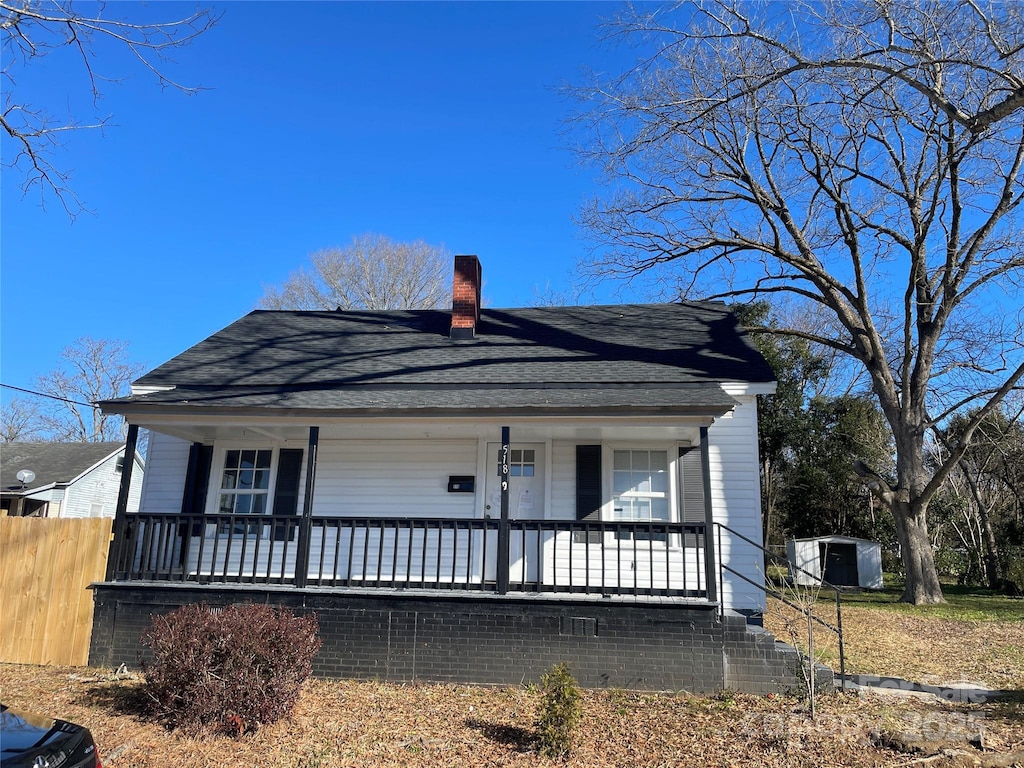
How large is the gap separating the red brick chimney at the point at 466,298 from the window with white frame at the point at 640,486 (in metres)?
4.12

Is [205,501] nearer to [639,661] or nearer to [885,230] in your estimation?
[639,661]

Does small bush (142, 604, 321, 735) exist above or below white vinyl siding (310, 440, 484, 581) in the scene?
A: below

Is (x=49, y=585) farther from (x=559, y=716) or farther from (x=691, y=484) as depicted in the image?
(x=691, y=484)

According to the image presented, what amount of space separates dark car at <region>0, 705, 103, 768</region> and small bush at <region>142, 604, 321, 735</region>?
2.29m

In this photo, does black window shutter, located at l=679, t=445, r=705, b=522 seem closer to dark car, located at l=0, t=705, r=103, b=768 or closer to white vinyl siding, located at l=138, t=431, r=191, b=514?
dark car, located at l=0, t=705, r=103, b=768

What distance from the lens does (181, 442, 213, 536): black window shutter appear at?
10.8 meters

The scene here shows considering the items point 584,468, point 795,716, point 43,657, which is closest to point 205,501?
point 43,657

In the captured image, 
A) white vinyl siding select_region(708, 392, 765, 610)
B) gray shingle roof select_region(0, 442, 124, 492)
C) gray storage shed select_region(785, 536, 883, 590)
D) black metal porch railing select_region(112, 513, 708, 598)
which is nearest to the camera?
black metal porch railing select_region(112, 513, 708, 598)

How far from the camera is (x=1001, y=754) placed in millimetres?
5777

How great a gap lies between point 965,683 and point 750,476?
11.7ft

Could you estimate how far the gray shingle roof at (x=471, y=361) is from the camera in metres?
9.41

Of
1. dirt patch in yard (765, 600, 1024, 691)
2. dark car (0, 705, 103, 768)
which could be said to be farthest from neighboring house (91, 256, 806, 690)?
dark car (0, 705, 103, 768)

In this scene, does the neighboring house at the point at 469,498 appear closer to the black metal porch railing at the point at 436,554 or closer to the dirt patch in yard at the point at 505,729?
the black metal porch railing at the point at 436,554

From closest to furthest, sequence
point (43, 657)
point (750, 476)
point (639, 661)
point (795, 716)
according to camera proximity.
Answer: point (795, 716), point (639, 661), point (43, 657), point (750, 476)
